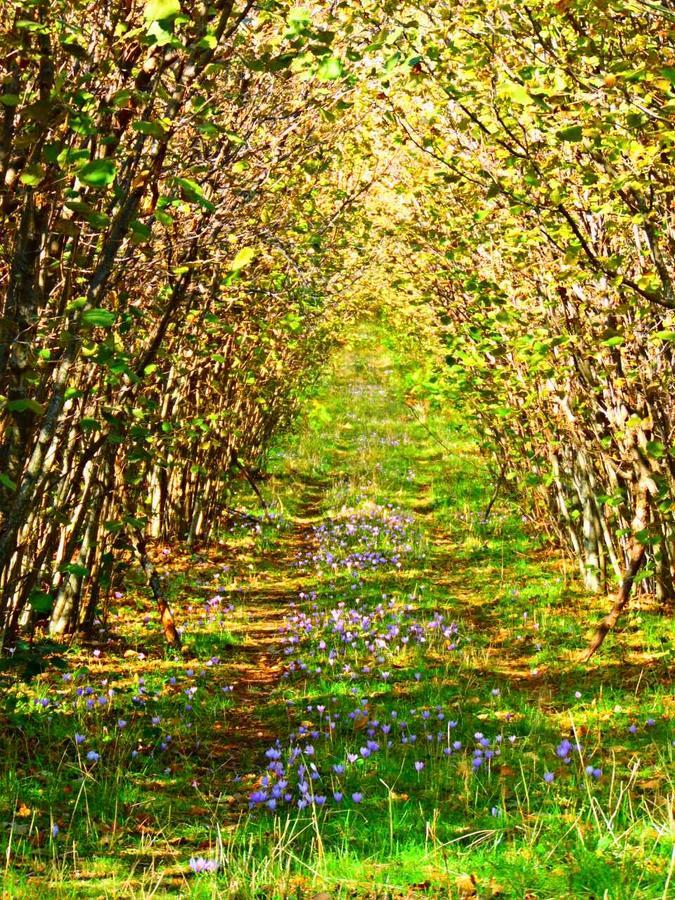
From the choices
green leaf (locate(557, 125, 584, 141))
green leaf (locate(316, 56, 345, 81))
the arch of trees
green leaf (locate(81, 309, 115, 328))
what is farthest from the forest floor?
green leaf (locate(316, 56, 345, 81))

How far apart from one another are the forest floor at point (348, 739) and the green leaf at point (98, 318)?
2.20m

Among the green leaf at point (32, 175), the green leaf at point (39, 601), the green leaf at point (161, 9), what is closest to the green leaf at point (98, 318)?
the green leaf at point (32, 175)

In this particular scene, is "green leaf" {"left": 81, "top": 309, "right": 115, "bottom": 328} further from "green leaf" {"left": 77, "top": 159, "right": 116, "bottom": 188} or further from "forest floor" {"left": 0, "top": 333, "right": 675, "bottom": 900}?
"forest floor" {"left": 0, "top": 333, "right": 675, "bottom": 900}

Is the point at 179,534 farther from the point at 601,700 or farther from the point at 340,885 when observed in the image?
the point at 340,885

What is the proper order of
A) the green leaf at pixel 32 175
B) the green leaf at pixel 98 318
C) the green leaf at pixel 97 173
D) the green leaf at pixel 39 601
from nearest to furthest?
the green leaf at pixel 97 173, the green leaf at pixel 98 318, the green leaf at pixel 32 175, the green leaf at pixel 39 601

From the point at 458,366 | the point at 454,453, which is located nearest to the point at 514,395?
the point at 458,366

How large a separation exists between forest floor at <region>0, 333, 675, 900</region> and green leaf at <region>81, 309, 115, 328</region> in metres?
2.20

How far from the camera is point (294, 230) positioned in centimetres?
895

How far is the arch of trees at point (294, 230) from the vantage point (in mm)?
3869

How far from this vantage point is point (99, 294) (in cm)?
367

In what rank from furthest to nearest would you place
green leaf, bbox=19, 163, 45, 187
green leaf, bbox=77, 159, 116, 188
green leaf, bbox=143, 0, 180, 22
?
green leaf, bbox=19, 163, 45, 187, green leaf, bbox=77, 159, 116, 188, green leaf, bbox=143, 0, 180, 22

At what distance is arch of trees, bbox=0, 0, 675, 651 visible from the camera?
3869mm

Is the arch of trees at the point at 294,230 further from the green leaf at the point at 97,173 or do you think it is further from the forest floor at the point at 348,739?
the forest floor at the point at 348,739

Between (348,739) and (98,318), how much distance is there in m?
3.60
